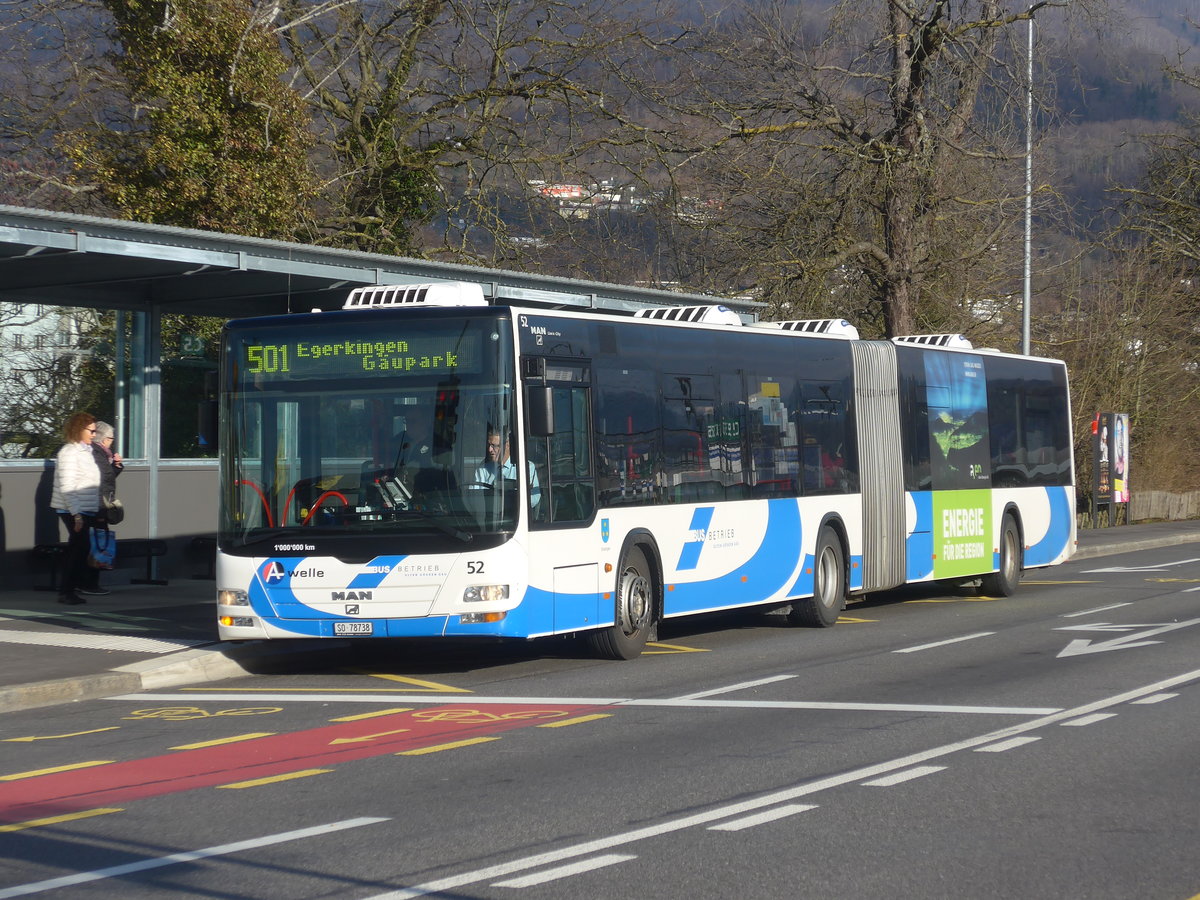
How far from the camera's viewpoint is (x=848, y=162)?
2739cm

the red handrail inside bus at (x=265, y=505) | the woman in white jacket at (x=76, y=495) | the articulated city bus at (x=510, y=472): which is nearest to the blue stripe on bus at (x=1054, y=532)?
the articulated city bus at (x=510, y=472)

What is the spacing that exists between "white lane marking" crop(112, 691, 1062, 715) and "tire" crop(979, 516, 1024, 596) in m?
10.00

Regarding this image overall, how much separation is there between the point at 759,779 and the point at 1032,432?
14374 millimetres

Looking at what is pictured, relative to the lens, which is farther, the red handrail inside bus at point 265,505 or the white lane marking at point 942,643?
the white lane marking at point 942,643

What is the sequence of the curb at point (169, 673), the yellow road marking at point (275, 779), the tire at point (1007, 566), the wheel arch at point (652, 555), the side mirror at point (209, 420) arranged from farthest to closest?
the tire at point (1007, 566)
the wheel arch at point (652, 555)
the side mirror at point (209, 420)
the curb at point (169, 673)
the yellow road marking at point (275, 779)

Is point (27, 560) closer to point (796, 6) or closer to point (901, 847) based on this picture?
point (901, 847)

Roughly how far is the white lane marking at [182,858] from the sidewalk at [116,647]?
15.7 feet

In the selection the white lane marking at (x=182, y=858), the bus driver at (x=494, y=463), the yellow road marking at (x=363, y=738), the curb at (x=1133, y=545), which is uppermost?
the bus driver at (x=494, y=463)


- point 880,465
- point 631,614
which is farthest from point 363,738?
point 880,465

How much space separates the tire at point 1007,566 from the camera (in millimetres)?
20141

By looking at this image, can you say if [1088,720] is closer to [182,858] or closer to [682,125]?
[182,858]

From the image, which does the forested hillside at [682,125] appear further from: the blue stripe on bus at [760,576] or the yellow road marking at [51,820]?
the yellow road marking at [51,820]

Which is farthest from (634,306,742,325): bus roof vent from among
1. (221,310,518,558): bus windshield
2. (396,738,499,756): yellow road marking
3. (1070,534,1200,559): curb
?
(1070,534,1200,559): curb

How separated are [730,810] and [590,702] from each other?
3730 mm
